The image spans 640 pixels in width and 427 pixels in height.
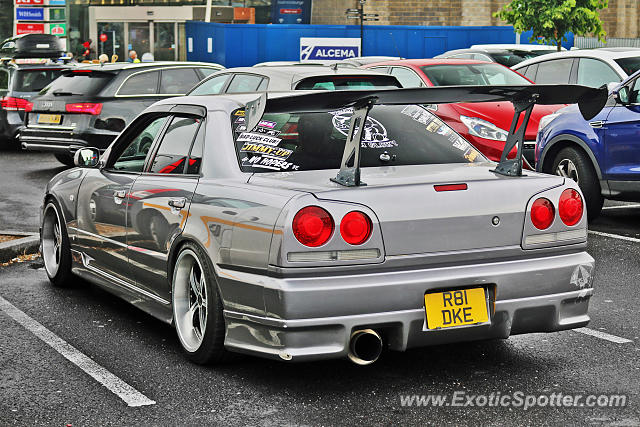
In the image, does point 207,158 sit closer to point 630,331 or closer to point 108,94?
point 630,331

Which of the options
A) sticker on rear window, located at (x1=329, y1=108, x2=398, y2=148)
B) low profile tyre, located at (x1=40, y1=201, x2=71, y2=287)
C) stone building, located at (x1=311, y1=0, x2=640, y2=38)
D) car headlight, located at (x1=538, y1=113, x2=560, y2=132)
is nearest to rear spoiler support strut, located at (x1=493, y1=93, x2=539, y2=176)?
sticker on rear window, located at (x1=329, y1=108, x2=398, y2=148)

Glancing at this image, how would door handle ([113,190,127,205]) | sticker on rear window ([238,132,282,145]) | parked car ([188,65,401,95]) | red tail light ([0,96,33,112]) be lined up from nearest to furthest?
sticker on rear window ([238,132,282,145]), door handle ([113,190,127,205]), parked car ([188,65,401,95]), red tail light ([0,96,33,112])

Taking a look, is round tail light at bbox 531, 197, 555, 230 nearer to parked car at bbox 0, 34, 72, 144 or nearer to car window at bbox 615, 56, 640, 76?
car window at bbox 615, 56, 640, 76

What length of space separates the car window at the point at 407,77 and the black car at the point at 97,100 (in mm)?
3420

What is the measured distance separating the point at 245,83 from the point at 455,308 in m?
6.84

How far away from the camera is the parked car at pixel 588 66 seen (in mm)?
13391

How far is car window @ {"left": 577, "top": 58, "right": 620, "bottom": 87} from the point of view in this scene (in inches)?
529

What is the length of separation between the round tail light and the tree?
23.5 m

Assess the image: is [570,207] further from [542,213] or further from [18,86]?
[18,86]

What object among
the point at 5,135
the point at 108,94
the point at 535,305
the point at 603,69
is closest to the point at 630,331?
the point at 535,305

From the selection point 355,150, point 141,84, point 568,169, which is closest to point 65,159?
point 141,84

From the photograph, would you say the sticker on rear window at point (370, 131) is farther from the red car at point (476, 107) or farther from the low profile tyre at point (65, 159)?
the low profile tyre at point (65, 159)

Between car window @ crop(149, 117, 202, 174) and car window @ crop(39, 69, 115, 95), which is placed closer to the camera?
car window @ crop(149, 117, 202, 174)

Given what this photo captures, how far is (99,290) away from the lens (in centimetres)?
788
